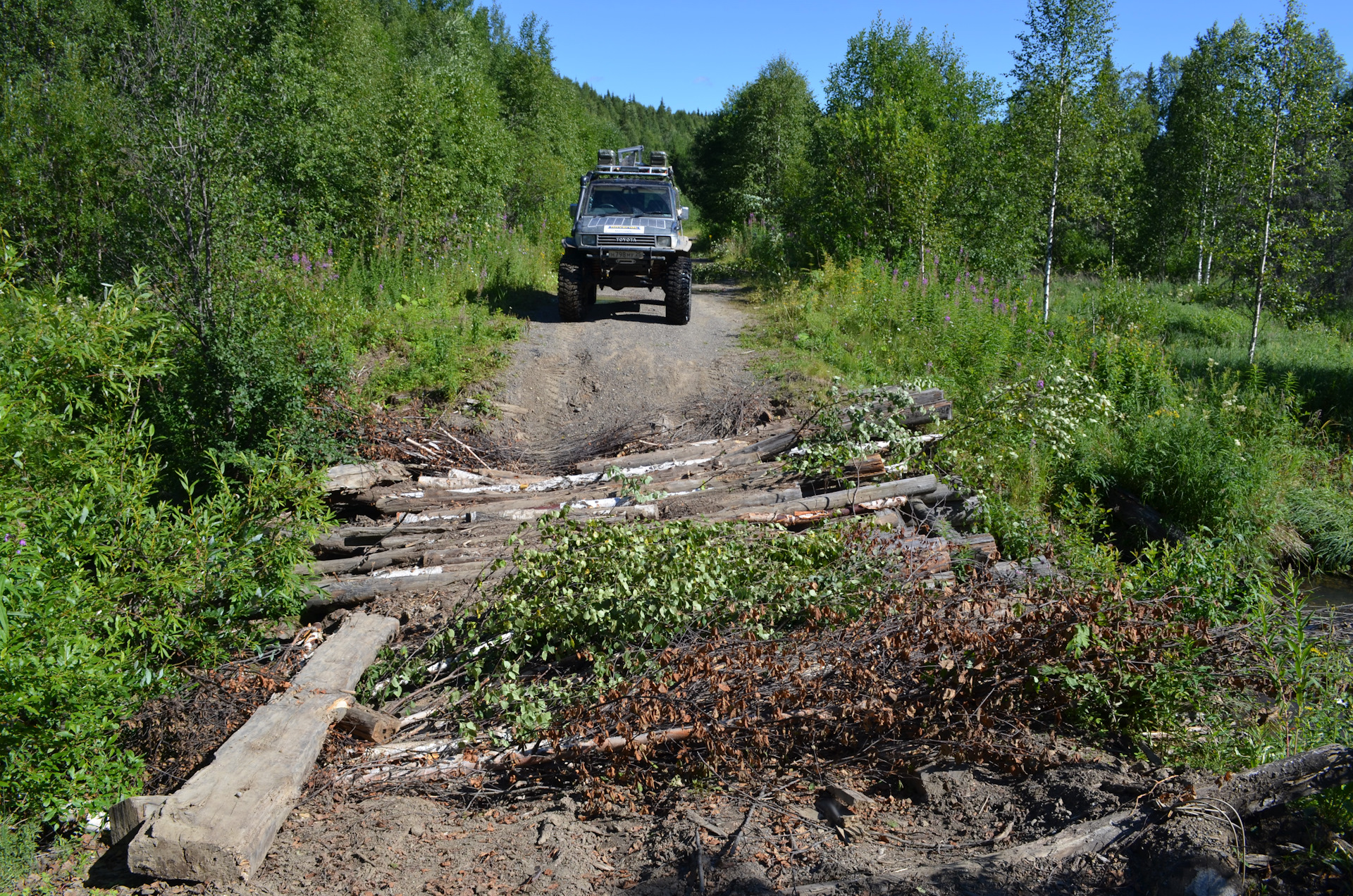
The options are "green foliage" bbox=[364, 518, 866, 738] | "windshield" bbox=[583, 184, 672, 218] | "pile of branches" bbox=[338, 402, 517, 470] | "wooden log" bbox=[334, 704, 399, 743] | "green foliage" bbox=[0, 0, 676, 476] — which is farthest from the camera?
"windshield" bbox=[583, 184, 672, 218]

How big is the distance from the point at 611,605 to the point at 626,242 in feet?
29.0

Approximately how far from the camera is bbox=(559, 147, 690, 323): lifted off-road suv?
12945mm

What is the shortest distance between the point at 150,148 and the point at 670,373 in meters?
6.17

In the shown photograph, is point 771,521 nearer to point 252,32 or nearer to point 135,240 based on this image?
point 135,240

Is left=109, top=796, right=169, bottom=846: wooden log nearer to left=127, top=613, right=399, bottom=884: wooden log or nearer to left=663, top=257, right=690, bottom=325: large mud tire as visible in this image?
left=127, top=613, right=399, bottom=884: wooden log

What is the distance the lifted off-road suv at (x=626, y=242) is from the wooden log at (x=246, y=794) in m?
9.18

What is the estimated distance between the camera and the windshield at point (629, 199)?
1359 centimetres

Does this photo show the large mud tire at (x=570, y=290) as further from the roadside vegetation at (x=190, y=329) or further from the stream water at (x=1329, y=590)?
the stream water at (x=1329, y=590)

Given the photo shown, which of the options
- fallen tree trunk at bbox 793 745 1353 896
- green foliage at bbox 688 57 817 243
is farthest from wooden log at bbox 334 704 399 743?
green foliage at bbox 688 57 817 243

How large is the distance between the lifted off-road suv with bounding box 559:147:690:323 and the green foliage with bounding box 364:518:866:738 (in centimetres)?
818

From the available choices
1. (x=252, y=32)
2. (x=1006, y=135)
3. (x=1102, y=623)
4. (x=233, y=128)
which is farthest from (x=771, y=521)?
(x=252, y=32)

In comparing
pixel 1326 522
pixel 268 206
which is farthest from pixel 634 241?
pixel 1326 522

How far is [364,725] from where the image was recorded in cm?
456

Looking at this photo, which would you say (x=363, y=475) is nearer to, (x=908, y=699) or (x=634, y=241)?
(x=908, y=699)
